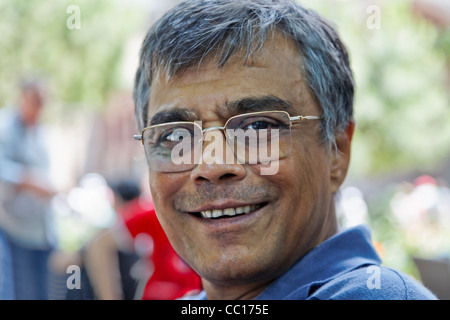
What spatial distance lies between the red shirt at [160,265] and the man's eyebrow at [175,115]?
217 centimetres

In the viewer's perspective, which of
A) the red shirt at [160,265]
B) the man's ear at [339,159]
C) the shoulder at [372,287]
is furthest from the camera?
the red shirt at [160,265]

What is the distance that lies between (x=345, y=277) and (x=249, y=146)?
0.50 metres

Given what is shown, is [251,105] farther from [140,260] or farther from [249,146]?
[140,260]

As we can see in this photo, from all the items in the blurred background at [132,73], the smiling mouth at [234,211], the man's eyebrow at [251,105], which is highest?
the blurred background at [132,73]

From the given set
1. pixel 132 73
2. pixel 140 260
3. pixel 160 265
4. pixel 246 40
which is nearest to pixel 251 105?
pixel 246 40

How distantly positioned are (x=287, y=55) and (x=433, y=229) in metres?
5.50

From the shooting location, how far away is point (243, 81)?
179cm

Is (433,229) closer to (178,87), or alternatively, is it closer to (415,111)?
(178,87)

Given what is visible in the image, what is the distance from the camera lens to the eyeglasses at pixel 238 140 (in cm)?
175

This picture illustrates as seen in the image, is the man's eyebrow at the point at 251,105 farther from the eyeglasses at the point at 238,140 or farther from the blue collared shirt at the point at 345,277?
the blue collared shirt at the point at 345,277

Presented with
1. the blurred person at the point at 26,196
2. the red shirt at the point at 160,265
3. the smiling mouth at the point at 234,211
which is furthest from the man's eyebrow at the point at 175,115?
the blurred person at the point at 26,196

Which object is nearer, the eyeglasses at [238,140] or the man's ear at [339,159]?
the eyeglasses at [238,140]

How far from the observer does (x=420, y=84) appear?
16.3m
